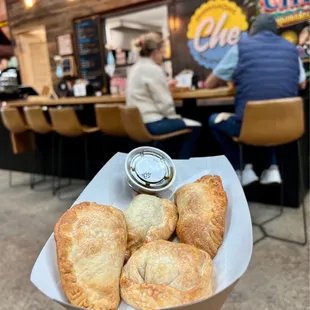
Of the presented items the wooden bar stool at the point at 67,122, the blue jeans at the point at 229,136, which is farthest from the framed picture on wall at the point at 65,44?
the blue jeans at the point at 229,136

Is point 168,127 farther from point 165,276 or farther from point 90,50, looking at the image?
point 90,50

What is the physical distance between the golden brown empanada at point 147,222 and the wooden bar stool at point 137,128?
6.46 ft

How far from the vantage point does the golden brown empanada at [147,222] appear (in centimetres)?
53

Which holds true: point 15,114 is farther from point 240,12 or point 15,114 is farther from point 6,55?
point 6,55

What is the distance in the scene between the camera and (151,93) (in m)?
2.64

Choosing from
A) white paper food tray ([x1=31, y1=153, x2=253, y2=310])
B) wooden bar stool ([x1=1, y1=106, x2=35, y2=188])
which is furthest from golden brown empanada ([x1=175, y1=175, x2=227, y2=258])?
wooden bar stool ([x1=1, y1=106, x2=35, y2=188])

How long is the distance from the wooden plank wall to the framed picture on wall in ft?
0.31

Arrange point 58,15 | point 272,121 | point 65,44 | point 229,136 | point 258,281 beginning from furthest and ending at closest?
point 65,44 < point 58,15 < point 229,136 < point 272,121 < point 258,281

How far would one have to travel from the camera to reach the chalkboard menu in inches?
238

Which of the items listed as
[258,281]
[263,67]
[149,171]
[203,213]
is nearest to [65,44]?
[263,67]

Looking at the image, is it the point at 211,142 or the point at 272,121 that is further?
the point at 211,142

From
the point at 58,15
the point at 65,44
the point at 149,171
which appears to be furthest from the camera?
the point at 65,44

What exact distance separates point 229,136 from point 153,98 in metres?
0.66

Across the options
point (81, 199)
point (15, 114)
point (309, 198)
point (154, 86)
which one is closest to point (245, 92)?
point (154, 86)
